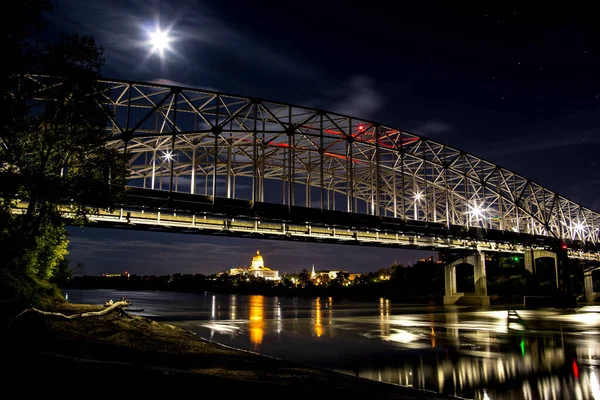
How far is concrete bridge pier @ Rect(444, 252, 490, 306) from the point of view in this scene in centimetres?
9100

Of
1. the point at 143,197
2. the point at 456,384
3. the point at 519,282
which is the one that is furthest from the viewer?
the point at 519,282

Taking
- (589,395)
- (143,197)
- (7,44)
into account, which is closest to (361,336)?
(589,395)

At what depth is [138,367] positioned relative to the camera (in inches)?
396

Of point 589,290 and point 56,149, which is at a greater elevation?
point 56,149

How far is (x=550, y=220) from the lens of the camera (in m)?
120

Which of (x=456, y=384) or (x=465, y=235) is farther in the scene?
(x=465, y=235)

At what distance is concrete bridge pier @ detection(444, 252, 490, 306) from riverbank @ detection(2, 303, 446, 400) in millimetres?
78834

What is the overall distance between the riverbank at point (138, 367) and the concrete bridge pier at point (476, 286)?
259 feet

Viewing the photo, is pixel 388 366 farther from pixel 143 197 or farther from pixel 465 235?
pixel 465 235

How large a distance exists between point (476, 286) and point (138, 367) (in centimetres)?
9228

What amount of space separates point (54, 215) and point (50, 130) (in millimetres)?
3768

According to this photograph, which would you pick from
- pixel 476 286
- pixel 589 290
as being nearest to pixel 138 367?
pixel 476 286

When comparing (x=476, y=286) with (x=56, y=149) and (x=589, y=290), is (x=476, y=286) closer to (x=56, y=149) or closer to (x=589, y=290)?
(x=589, y=290)

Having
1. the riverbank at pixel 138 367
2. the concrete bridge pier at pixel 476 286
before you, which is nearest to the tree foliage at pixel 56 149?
the riverbank at pixel 138 367
